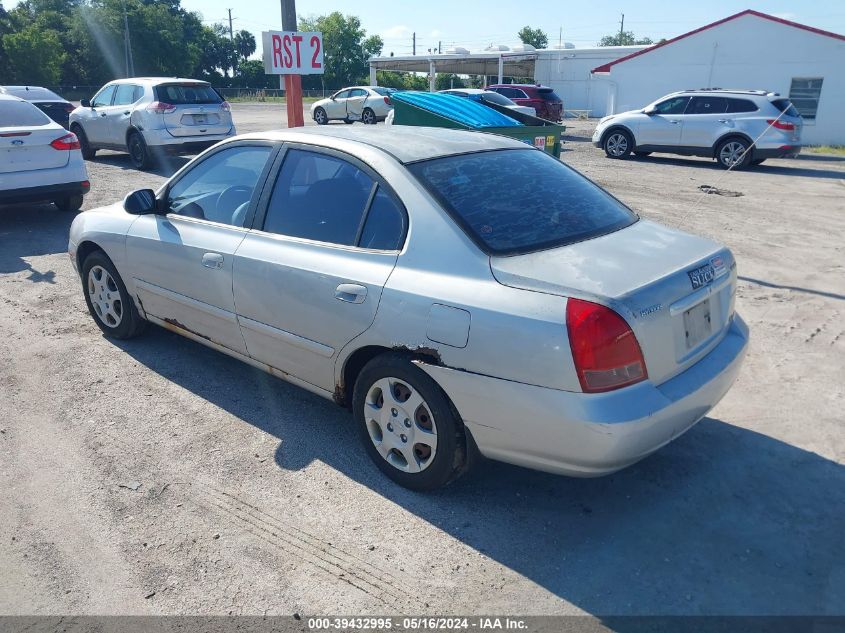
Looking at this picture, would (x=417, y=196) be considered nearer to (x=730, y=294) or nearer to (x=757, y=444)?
(x=730, y=294)

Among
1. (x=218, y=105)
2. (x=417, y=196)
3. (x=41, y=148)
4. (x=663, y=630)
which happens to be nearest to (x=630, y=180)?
(x=218, y=105)

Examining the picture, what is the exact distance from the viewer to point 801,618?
2594 mm

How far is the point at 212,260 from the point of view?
4039mm

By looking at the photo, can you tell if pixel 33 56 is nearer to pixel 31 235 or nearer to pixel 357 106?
pixel 357 106

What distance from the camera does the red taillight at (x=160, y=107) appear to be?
12.7 meters

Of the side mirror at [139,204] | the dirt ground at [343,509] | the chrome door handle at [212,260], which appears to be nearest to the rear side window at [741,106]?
the dirt ground at [343,509]

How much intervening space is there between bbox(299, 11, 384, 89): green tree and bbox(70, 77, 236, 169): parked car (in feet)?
218

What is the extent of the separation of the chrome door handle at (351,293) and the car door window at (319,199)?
0.26 meters

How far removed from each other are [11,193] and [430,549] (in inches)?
307

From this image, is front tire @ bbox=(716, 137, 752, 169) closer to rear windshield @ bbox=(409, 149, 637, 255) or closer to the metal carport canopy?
rear windshield @ bbox=(409, 149, 637, 255)

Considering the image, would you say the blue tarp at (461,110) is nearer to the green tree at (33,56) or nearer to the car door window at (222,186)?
the car door window at (222,186)

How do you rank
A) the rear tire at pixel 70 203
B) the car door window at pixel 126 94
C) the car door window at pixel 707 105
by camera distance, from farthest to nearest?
1. the car door window at pixel 707 105
2. the car door window at pixel 126 94
3. the rear tire at pixel 70 203

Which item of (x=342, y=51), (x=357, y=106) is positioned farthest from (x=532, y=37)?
(x=357, y=106)

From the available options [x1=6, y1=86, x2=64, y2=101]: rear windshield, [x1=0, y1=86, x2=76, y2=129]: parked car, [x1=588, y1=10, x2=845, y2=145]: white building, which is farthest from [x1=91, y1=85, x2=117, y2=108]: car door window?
[x1=588, y1=10, x2=845, y2=145]: white building
